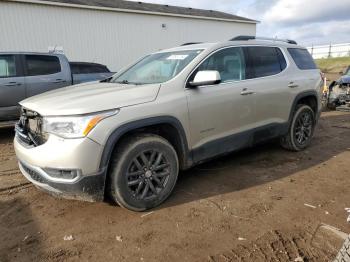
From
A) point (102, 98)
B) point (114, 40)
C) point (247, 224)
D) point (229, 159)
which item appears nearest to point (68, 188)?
point (102, 98)

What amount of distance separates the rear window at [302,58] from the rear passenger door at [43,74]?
17.0ft

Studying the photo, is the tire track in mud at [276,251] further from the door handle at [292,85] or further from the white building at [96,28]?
the white building at [96,28]

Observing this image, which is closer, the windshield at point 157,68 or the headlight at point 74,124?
the headlight at point 74,124

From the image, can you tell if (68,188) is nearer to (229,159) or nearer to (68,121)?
(68,121)

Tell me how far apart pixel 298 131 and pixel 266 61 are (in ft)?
4.75

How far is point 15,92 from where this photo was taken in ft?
23.2

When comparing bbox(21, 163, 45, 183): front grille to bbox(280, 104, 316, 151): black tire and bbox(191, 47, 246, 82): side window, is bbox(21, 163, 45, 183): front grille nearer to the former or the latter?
bbox(191, 47, 246, 82): side window

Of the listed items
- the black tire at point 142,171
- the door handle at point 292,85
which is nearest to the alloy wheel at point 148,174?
the black tire at point 142,171

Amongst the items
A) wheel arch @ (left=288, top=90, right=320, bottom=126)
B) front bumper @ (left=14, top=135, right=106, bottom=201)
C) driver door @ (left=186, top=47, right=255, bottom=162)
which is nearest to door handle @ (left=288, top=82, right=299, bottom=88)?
wheel arch @ (left=288, top=90, right=320, bottom=126)

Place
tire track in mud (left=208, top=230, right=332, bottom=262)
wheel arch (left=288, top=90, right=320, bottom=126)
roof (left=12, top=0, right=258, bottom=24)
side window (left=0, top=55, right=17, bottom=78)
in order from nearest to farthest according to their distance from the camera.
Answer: tire track in mud (left=208, top=230, right=332, bottom=262) < wheel arch (left=288, top=90, right=320, bottom=126) < side window (left=0, top=55, right=17, bottom=78) < roof (left=12, top=0, right=258, bottom=24)

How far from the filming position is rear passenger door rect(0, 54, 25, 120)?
22.7 ft

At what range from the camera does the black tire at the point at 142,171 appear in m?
3.24

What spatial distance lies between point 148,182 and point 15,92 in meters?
4.99

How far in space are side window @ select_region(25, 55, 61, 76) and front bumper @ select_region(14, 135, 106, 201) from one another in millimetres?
4855
